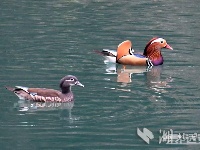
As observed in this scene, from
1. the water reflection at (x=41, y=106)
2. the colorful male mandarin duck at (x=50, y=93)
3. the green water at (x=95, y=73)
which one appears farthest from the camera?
the colorful male mandarin duck at (x=50, y=93)

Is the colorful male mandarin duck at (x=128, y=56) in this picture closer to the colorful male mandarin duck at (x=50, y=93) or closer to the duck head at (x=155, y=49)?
the duck head at (x=155, y=49)

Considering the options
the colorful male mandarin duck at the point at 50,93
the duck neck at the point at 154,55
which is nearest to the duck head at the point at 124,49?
the duck neck at the point at 154,55

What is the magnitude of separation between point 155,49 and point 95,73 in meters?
3.13

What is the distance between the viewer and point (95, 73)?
2225 cm

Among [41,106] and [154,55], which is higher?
[154,55]

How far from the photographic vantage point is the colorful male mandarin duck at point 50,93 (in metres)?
19.4

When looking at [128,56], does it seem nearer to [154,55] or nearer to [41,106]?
[154,55]

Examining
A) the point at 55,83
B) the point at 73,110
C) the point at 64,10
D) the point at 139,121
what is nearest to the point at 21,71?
the point at 55,83

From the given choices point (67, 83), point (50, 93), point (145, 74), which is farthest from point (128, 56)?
point (50, 93)

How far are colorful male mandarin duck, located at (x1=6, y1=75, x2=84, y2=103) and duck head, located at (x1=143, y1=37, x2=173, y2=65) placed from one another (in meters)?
5.06

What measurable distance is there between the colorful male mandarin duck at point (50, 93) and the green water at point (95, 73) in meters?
0.16

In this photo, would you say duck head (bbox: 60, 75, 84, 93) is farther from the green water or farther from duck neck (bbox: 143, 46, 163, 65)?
duck neck (bbox: 143, 46, 163, 65)

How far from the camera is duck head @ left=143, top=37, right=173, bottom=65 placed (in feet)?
80.1

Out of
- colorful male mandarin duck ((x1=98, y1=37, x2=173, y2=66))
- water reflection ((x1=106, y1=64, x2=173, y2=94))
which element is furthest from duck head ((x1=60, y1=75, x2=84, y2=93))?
colorful male mandarin duck ((x1=98, y1=37, x2=173, y2=66))
